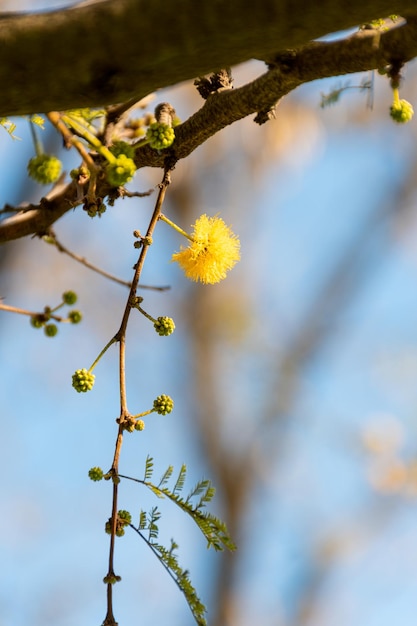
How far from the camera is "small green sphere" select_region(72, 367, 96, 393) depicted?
94 centimetres

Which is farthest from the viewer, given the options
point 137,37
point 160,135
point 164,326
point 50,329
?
point 50,329

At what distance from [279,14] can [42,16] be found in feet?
0.61

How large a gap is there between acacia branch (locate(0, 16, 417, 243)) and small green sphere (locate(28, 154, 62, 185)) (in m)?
0.06

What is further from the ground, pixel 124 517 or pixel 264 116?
pixel 264 116

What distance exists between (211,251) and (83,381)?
23 centimetres

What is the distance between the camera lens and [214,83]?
103 centimetres

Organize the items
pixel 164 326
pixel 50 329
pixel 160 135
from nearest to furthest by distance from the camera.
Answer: pixel 160 135, pixel 164 326, pixel 50 329

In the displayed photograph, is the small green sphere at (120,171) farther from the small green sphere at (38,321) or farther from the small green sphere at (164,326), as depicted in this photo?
the small green sphere at (38,321)

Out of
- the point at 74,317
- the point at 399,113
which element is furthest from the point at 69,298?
the point at 399,113

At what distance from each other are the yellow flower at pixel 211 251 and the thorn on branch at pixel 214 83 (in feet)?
0.54

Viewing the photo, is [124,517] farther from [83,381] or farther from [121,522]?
[83,381]

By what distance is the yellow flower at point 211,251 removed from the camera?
3.37ft

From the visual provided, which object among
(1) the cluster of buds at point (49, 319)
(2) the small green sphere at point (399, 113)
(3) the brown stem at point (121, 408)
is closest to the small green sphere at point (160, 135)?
(3) the brown stem at point (121, 408)

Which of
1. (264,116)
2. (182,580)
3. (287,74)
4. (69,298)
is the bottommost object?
(182,580)
